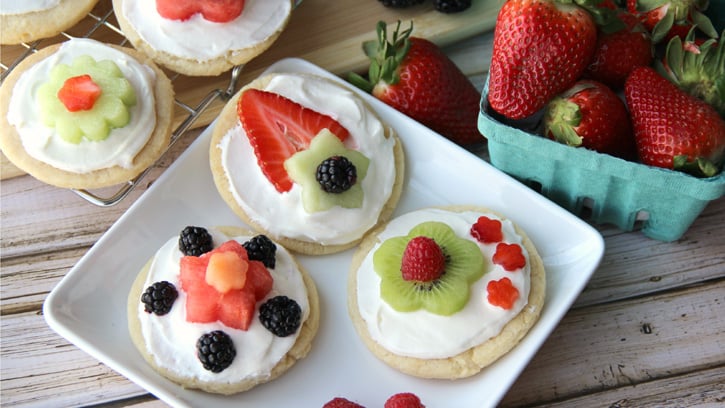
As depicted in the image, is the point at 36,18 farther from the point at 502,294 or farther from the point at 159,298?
the point at 502,294

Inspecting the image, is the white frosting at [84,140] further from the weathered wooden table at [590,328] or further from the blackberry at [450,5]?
the blackberry at [450,5]

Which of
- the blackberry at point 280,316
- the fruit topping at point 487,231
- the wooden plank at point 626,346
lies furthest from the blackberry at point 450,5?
the blackberry at point 280,316

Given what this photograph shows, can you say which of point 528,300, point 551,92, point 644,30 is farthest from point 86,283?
point 644,30

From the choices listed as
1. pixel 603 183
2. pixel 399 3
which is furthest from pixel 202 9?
pixel 603 183

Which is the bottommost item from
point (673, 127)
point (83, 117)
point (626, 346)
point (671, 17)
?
point (626, 346)

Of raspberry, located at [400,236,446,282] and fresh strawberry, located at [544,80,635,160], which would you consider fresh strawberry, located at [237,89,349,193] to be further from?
fresh strawberry, located at [544,80,635,160]

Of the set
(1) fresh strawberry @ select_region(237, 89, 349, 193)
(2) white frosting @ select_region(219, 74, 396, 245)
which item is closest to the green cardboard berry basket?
(2) white frosting @ select_region(219, 74, 396, 245)

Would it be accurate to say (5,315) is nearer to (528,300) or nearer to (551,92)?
(528,300)
